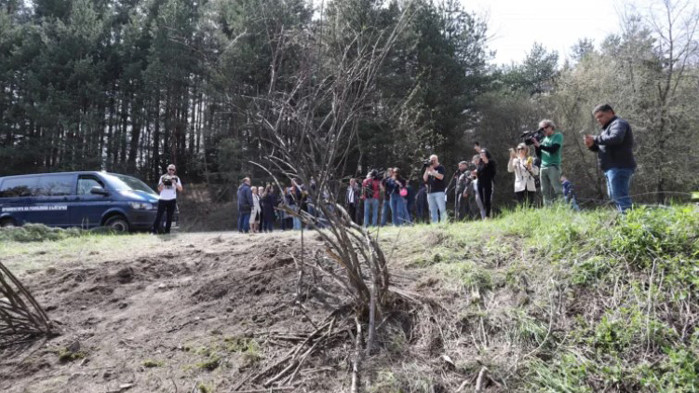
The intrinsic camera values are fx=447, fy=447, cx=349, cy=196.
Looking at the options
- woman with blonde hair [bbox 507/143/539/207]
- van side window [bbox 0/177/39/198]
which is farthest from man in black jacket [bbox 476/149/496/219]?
van side window [bbox 0/177/39/198]

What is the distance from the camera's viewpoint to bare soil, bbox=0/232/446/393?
317 cm

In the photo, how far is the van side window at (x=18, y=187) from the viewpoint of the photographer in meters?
12.6

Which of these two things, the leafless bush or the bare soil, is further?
the leafless bush

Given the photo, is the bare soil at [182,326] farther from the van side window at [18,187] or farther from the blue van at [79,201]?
the van side window at [18,187]

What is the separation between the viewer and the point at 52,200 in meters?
12.1

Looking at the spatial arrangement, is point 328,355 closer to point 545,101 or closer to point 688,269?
point 688,269

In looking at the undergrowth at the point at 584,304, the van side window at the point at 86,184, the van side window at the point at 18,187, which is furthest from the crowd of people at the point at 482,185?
the van side window at the point at 18,187

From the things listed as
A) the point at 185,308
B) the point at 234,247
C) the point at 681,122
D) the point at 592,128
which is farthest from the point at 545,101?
the point at 185,308

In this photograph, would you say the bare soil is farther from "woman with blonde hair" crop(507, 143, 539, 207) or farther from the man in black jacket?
Result: "woman with blonde hair" crop(507, 143, 539, 207)

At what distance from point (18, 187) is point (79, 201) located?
2.72m

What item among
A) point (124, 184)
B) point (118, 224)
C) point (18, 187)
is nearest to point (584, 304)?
point (118, 224)

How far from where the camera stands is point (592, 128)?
2177 centimetres

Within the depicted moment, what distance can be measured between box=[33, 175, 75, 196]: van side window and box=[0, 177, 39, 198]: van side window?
26 cm

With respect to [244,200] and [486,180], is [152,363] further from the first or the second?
[244,200]
